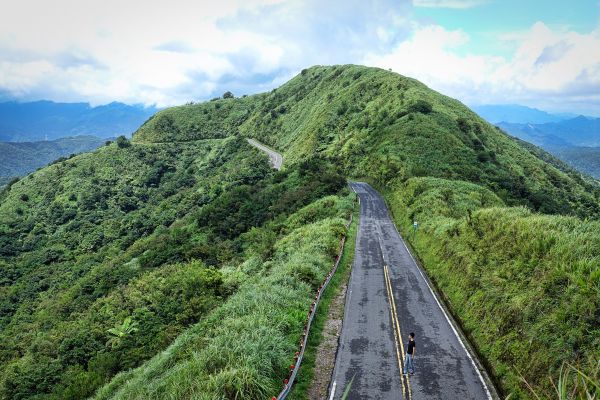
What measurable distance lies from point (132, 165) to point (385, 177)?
8030 centimetres

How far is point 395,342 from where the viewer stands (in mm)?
18609

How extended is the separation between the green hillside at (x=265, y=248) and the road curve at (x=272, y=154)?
3093 millimetres

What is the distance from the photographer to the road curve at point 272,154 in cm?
9062

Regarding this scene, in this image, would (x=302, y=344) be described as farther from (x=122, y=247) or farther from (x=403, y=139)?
(x=122, y=247)

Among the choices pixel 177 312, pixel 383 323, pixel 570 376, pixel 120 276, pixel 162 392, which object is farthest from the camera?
pixel 120 276

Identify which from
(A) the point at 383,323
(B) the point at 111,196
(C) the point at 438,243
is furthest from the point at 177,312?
(B) the point at 111,196

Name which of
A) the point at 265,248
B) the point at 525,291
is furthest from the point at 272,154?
the point at 525,291

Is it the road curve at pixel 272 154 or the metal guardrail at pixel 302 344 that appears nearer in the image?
the metal guardrail at pixel 302 344

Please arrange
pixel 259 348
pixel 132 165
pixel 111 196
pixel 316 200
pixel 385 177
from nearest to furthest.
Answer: pixel 259 348, pixel 316 200, pixel 385 177, pixel 111 196, pixel 132 165

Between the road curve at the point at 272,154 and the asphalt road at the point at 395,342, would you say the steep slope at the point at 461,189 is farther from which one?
the road curve at the point at 272,154

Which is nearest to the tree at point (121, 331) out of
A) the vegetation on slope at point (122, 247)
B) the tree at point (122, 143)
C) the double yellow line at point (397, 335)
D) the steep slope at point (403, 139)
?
the vegetation on slope at point (122, 247)

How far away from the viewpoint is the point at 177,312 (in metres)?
30.1

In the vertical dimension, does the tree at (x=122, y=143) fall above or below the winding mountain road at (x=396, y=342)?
above

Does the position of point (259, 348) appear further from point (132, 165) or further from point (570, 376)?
point (132, 165)
